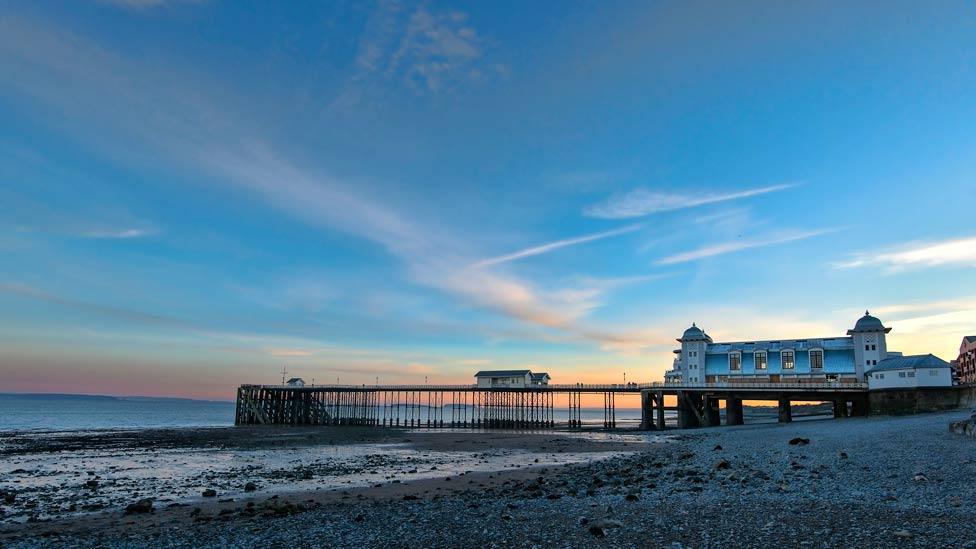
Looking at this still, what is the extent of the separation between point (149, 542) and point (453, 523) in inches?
284

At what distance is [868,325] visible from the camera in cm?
6000

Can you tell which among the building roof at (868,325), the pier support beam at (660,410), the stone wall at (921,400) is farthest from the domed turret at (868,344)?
the pier support beam at (660,410)

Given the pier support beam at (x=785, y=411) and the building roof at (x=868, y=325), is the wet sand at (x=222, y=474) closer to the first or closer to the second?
the pier support beam at (x=785, y=411)

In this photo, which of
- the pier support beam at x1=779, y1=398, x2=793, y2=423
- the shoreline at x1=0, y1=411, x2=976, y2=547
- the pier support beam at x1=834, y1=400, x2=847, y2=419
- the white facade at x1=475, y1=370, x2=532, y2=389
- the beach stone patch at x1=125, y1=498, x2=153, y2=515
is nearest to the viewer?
the shoreline at x1=0, y1=411, x2=976, y2=547

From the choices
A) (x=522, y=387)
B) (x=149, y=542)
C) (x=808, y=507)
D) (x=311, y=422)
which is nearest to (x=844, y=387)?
(x=522, y=387)

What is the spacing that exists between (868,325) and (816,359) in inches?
233

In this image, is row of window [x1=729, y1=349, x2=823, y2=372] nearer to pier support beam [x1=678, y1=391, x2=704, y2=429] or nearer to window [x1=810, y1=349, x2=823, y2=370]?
window [x1=810, y1=349, x2=823, y2=370]

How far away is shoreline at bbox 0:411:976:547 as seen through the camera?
1123 centimetres

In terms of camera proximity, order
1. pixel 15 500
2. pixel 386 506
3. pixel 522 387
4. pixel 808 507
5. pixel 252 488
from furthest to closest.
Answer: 1. pixel 522 387
2. pixel 252 488
3. pixel 15 500
4. pixel 386 506
5. pixel 808 507

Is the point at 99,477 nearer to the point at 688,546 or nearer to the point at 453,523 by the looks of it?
the point at 453,523

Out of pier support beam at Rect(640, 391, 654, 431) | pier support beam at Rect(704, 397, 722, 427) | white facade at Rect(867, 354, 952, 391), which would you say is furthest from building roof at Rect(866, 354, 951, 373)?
pier support beam at Rect(640, 391, 654, 431)

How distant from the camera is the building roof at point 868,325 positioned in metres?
59.3

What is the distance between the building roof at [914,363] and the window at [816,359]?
11.3 meters

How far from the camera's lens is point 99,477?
28.3 m
